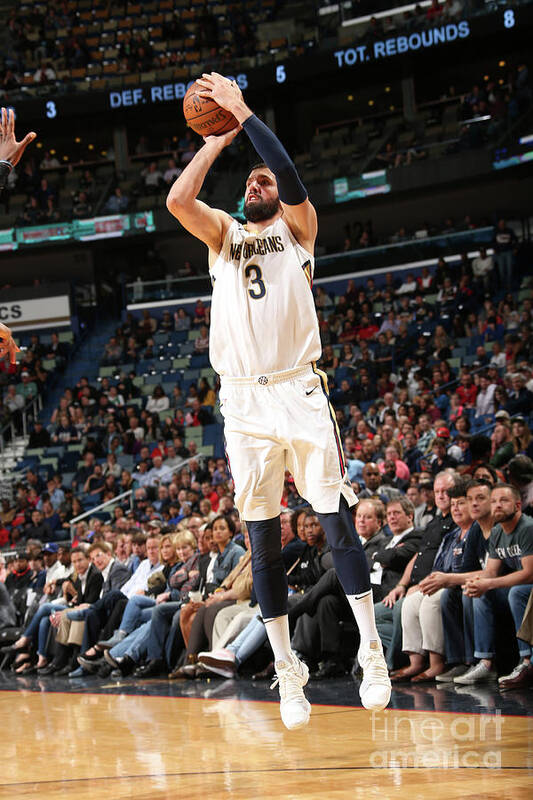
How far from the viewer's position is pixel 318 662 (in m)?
7.61

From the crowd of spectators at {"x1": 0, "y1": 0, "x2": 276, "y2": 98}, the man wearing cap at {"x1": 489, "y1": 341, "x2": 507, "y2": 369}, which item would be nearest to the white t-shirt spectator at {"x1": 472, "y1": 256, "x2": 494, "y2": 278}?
the man wearing cap at {"x1": 489, "y1": 341, "x2": 507, "y2": 369}

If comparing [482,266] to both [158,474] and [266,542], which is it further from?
[266,542]

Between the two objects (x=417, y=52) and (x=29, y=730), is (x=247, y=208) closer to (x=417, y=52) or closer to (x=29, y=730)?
(x=29, y=730)

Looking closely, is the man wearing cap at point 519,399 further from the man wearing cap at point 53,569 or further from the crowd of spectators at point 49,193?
the crowd of spectators at point 49,193

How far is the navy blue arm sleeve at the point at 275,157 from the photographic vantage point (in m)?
4.20

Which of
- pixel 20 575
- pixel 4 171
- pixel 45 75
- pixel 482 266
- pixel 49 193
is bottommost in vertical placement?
pixel 20 575

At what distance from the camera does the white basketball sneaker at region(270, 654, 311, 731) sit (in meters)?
4.15

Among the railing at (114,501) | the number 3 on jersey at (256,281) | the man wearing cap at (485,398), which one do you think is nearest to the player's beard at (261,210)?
the number 3 on jersey at (256,281)

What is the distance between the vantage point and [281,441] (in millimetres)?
4359

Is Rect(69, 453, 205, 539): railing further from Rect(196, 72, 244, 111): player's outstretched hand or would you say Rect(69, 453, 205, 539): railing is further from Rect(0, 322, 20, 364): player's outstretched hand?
Rect(196, 72, 244, 111): player's outstretched hand

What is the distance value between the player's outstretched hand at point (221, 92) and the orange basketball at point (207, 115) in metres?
0.03

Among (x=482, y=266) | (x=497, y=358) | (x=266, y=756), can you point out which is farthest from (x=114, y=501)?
(x=266, y=756)

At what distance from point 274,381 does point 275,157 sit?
0.99m

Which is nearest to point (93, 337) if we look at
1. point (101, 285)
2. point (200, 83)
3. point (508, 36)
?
point (101, 285)
